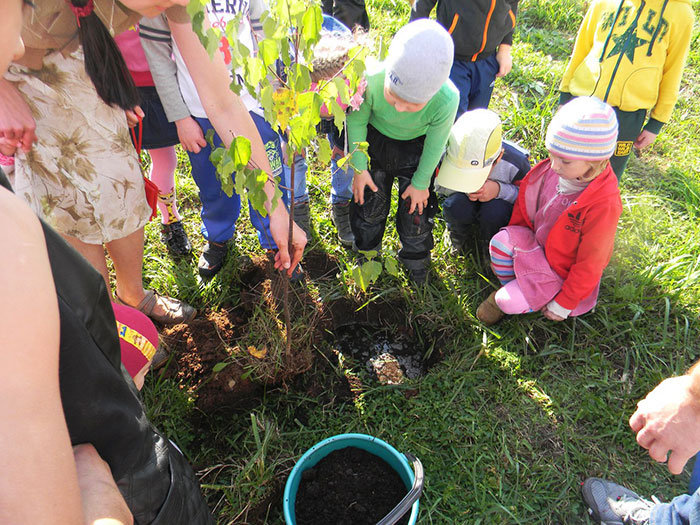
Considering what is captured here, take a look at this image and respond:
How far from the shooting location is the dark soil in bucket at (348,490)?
162cm

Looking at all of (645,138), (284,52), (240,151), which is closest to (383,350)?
(240,151)

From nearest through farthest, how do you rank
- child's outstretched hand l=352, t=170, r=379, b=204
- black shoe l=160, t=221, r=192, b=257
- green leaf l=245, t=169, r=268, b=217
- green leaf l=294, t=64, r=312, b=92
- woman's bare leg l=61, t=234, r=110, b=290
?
green leaf l=294, t=64, r=312, b=92 → green leaf l=245, t=169, r=268, b=217 → woman's bare leg l=61, t=234, r=110, b=290 → child's outstretched hand l=352, t=170, r=379, b=204 → black shoe l=160, t=221, r=192, b=257

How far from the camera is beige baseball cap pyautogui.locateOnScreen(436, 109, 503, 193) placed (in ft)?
7.04

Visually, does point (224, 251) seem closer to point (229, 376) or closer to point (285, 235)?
point (229, 376)

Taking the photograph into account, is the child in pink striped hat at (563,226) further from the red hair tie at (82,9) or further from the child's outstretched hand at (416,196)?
the red hair tie at (82,9)

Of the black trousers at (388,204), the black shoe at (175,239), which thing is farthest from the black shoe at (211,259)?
the black trousers at (388,204)

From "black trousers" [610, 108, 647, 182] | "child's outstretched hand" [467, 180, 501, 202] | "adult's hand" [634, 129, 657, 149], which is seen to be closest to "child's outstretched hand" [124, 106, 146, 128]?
"child's outstretched hand" [467, 180, 501, 202]

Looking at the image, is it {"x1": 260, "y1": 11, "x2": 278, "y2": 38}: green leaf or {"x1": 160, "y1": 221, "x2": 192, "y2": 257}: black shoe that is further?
{"x1": 160, "y1": 221, "x2": 192, "y2": 257}: black shoe

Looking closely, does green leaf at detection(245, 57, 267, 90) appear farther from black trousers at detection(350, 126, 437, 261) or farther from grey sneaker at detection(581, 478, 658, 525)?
grey sneaker at detection(581, 478, 658, 525)

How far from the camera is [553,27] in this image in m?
4.64

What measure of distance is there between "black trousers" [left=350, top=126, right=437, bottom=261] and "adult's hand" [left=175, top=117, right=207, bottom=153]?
823 millimetres

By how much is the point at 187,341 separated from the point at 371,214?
3.68ft

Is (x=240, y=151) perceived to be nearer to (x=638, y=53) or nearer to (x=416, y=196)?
(x=416, y=196)

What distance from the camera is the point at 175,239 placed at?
2600 millimetres
